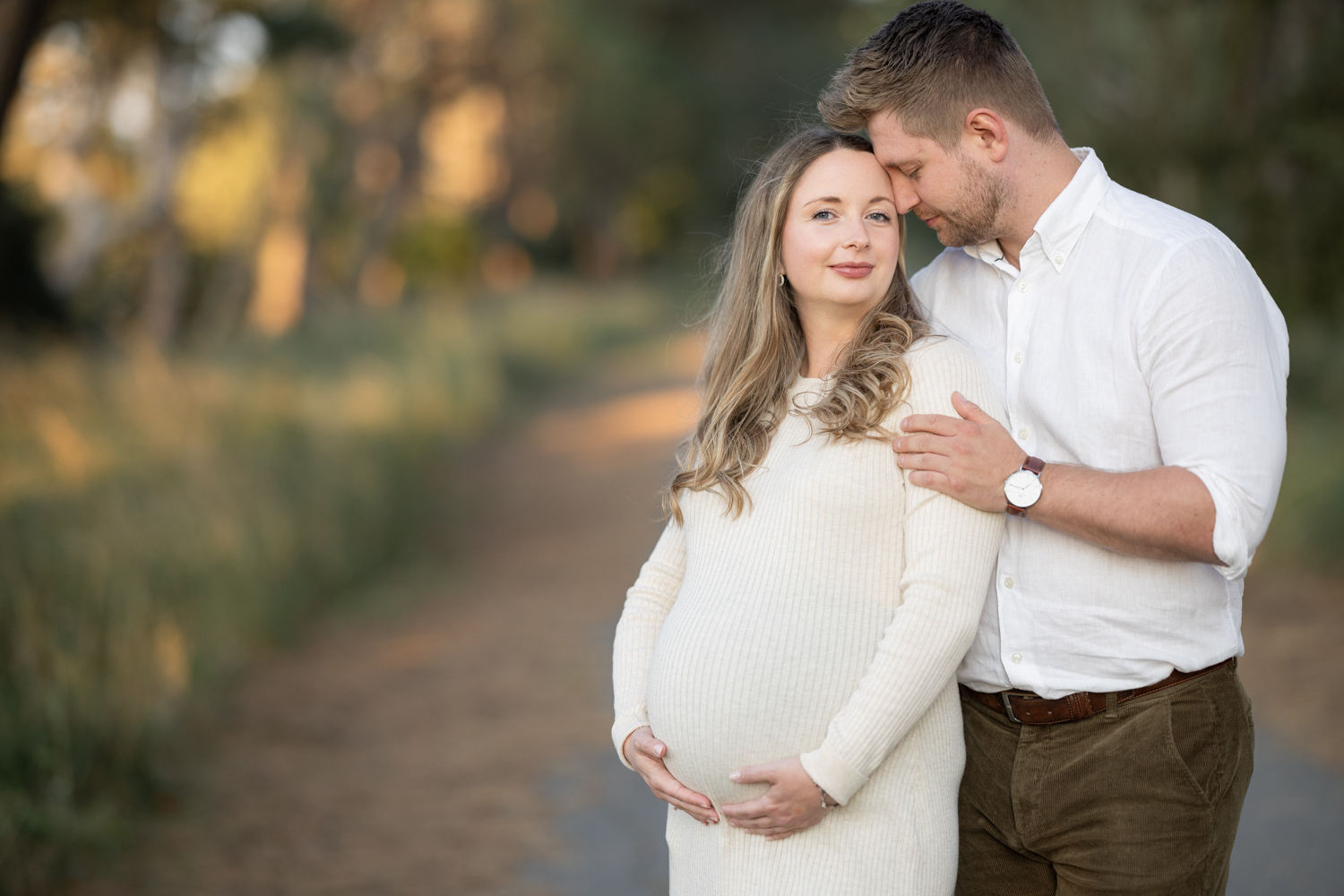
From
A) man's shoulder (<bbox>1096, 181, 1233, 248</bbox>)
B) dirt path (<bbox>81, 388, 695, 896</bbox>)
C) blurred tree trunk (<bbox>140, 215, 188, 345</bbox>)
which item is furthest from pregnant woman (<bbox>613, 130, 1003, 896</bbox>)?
blurred tree trunk (<bbox>140, 215, 188, 345</bbox>)

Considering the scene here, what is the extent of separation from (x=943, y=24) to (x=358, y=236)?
26.4m

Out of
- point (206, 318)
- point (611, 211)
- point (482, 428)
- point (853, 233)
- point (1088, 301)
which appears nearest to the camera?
point (1088, 301)

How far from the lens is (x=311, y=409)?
8.84 metres

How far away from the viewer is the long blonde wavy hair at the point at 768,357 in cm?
211

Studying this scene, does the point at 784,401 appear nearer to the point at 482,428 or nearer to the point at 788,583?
the point at 788,583

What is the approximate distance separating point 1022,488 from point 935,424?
180mm

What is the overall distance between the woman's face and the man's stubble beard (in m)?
0.12

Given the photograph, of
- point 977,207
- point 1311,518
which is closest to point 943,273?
point 977,207

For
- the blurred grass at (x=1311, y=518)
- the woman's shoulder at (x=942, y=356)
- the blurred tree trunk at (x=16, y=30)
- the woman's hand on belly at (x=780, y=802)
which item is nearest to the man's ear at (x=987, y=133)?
the woman's shoulder at (x=942, y=356)

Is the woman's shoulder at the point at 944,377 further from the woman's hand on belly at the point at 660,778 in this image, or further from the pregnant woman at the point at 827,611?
the woman's hand on belly at the point at 660,778

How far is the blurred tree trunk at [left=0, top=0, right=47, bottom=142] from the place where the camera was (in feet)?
17.2

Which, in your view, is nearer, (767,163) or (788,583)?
(788,583)

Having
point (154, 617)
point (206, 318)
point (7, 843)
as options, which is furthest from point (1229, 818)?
point (206, 318)

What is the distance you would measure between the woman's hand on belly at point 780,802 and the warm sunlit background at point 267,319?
4.26 ft
